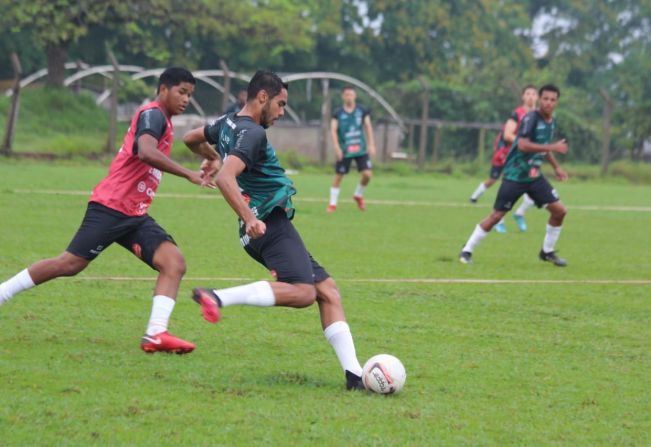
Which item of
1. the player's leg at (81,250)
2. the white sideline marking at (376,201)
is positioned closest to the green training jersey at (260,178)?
the player's leg at (81,250)

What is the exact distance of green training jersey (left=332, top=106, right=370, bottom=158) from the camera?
750 inches

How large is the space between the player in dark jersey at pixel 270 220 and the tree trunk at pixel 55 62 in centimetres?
2918

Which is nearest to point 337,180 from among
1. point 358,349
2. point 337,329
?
point 358,349

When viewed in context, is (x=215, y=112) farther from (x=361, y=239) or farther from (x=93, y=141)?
(x=361, y=239)

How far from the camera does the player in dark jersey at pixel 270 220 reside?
6004mm

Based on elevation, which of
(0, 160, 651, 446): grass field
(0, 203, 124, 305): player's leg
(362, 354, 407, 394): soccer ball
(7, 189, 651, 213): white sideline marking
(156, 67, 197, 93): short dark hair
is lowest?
(7, 189, 651, 213): white sideline marking

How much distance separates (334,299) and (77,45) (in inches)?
1715

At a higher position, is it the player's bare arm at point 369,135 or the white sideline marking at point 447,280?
the player's bare arm at point 369,135

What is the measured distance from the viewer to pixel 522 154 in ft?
40.5

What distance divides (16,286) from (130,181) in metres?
1.01

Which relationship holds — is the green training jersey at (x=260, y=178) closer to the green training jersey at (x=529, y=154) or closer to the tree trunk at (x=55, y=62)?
the green training jersey at (x=529, y=154)

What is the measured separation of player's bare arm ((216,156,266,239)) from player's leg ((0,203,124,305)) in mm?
1486

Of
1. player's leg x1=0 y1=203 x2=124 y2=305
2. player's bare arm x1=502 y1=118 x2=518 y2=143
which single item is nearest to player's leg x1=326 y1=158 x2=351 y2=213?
player's bare arm x1=502 y1=118 x2=518 y2=143

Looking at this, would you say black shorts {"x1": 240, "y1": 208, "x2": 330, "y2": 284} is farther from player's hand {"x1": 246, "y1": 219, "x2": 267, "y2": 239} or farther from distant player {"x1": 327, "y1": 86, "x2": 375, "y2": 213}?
distant player {"x1": 327, "y1": 86, "x2": 375, "y2": 213}
